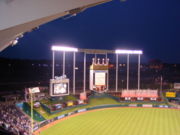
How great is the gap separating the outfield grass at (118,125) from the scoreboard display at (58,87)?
4195mm

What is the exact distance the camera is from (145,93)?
3350cm

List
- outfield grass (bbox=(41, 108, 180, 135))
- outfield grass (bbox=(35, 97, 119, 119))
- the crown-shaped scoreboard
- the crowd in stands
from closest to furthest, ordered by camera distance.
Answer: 1. the crowd in stands
2. outfield grass (bbox=(41, 108, 180, 135))
3. outfield grass (bbox=(35, 97, 119, 119))
4. the crown-shaped scoreboard

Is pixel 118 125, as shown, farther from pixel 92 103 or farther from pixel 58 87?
pixel 92 103

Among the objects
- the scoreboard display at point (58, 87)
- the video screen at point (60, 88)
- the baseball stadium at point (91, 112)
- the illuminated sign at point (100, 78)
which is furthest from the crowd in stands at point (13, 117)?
the illuminated sign at point (100, 78)

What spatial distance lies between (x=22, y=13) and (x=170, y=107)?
3280 cm

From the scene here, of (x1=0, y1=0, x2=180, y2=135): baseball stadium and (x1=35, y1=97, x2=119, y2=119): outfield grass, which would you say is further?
(x1=35, y1=97, x2=119, y2=119): outfield grass

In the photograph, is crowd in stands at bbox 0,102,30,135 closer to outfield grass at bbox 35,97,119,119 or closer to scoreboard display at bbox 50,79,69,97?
outfield grass at bbox 35,97,119,119

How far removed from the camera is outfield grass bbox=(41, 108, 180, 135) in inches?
704

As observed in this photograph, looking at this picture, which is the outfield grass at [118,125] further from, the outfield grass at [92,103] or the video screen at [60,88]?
the video screen at [60,88]

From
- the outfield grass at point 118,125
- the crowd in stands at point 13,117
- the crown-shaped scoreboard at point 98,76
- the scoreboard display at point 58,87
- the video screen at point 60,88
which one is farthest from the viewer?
the crown-shaped scoreboard at point 98,76

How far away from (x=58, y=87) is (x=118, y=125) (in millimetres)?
9960

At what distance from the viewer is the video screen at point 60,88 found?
24.5 m

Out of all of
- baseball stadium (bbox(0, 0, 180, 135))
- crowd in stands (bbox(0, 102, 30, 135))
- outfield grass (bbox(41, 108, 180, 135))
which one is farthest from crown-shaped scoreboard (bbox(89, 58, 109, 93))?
crowd in stands (bbox(0, 102, 30, 135))

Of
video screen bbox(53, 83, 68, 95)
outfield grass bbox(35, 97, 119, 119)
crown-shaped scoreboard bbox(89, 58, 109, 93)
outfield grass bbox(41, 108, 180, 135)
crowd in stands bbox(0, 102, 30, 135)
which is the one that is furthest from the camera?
crown-shaped scoreboard bbox(89, 58, 109, 93)
